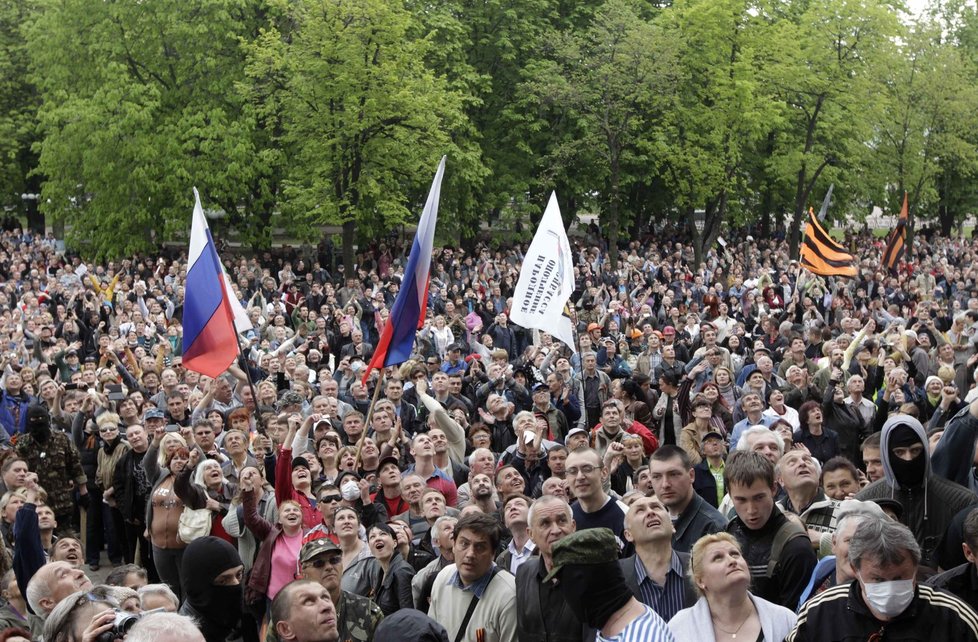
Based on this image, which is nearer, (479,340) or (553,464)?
(553,464)

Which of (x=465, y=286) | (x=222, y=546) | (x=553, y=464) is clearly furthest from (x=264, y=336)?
(x=222, y=546)

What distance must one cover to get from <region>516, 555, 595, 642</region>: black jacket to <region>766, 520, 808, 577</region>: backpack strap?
0.97 m

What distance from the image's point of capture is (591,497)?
274 inches

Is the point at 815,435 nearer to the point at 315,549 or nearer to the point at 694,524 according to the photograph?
the point at 694,524

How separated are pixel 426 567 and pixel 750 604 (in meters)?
2.50

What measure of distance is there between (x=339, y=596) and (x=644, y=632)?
7.32ft

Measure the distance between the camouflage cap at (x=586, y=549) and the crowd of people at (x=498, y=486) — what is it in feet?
0.04

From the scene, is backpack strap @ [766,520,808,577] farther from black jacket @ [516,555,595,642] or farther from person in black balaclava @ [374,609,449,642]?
person in black balaclava @ [374,609,449,642]

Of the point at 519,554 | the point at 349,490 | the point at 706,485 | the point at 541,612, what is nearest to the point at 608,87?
the point at 706,485

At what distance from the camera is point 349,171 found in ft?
106

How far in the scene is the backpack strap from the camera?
5.66m

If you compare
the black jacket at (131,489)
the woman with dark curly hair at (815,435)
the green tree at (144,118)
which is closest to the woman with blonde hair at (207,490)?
the black jacket at (131,489)

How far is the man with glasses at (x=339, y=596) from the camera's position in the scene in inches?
240

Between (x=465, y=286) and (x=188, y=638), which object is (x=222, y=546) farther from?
(x=465, y=286)
